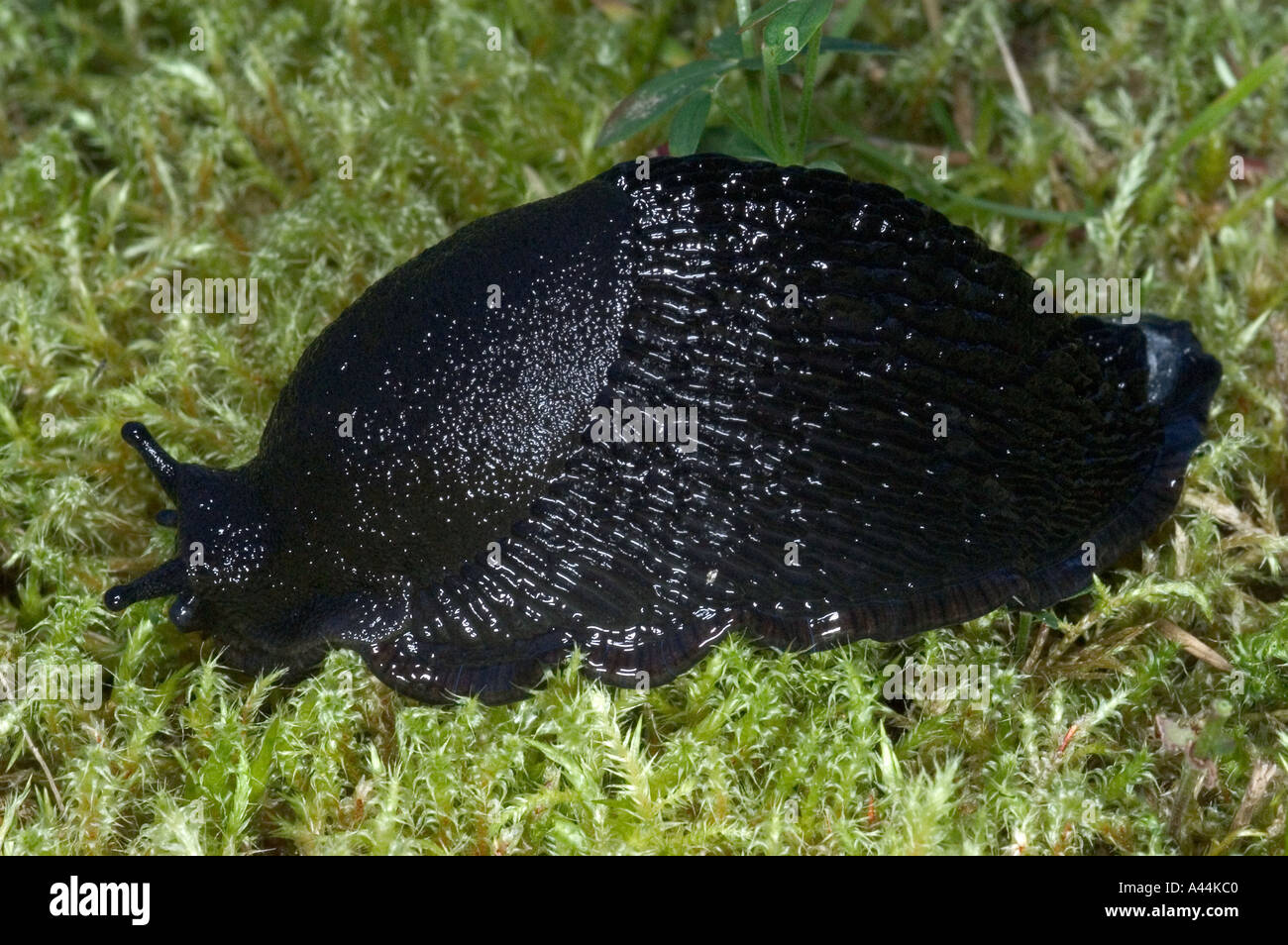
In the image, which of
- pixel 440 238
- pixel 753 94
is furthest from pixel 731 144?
pixel 440 238

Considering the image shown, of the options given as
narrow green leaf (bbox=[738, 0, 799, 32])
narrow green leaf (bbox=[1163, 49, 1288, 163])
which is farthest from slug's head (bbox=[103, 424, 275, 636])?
narrow green leaf (bbox=[1163, 49, 1288, 163])

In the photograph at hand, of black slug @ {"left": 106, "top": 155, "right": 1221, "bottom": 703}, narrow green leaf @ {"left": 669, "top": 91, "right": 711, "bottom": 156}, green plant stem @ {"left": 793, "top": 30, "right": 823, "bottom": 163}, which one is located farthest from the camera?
green plant stem @ {"left": 793, "top": 30, "right": 823, "bottom": 163}

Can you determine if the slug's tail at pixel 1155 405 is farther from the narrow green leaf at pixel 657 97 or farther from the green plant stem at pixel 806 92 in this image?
the narrow green leaf at pixel 657 97

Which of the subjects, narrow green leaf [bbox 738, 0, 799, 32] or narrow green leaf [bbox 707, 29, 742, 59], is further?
narrow green leaf [bbox 707, 29, 742, 59]

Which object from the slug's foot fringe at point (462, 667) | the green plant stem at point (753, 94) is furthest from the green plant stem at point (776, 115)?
the slug's foot fringe at point (462, 667)

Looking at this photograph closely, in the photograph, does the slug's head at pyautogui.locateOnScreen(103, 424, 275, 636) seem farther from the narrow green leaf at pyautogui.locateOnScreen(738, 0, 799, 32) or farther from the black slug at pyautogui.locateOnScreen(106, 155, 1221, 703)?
the narrow green leaf at pyautogui.locateOnScreen(738, 0, 799, 32)
